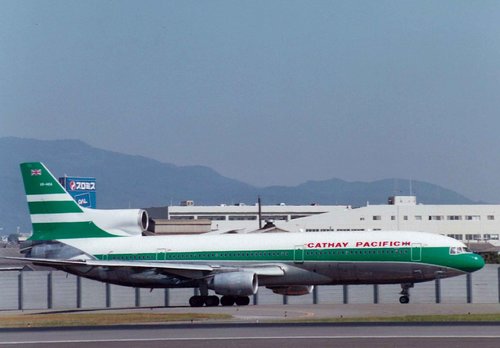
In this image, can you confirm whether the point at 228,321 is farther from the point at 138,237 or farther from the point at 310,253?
the point at 138,237

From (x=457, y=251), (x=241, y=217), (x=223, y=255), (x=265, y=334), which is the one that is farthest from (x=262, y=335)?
(x=241, y=217)

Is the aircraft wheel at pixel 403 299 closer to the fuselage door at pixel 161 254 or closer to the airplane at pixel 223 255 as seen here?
the airplane at pixel 223 255

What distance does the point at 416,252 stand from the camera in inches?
1977

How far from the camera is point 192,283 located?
52469mm

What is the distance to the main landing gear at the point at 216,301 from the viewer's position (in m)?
51.7

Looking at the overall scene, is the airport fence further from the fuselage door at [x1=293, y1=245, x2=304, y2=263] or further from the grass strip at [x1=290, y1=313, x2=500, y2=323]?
the grass strip at [x1=290, y1=313, x2=500, y2=323]

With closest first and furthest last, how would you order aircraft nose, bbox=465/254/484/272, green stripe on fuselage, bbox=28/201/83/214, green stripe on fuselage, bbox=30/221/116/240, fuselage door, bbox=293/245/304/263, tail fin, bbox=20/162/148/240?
1. aircraft nose, bbox=465/254/484/272
2. fuselage door, bbox=293/245/304/263
3. green stripe on fuselage, bbox=30/221/116/240
4. tail fin, bbox=20/162/148/240
5. green stripe on fuselage, bbox=28/201/83/214

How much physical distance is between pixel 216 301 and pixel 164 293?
18.8 feet

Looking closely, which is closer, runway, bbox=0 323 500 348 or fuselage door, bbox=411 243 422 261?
runway, bbox=0 323 500 348

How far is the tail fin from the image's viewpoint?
180ft

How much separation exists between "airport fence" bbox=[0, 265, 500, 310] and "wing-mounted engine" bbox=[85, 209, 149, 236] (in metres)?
3.48

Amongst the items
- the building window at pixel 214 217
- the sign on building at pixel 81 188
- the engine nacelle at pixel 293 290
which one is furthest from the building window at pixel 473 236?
the engine nacelle at pixel 293 290

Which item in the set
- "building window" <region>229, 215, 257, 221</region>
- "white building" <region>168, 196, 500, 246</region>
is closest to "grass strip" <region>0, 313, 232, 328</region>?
"white building" <region>168, 196, 500, 246</region>

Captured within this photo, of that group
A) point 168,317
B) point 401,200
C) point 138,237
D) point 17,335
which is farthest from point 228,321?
point 401,200
